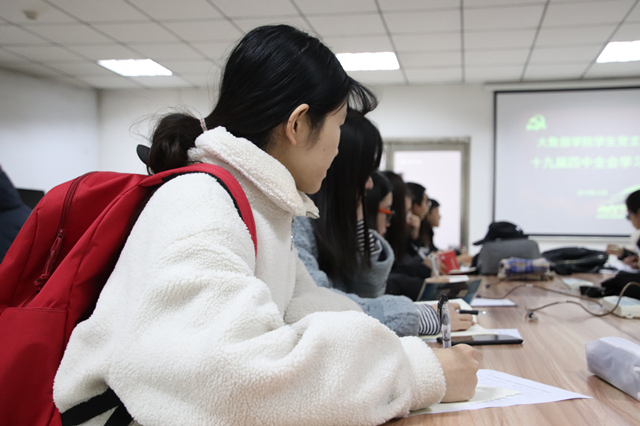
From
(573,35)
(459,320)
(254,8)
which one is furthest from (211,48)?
(459,320)

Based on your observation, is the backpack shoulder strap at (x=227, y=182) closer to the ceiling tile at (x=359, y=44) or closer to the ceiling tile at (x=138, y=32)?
the ceiling tile at (x=359, y=44)

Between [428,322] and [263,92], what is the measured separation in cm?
69

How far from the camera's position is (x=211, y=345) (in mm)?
465

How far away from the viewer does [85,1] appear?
3512 millimetres

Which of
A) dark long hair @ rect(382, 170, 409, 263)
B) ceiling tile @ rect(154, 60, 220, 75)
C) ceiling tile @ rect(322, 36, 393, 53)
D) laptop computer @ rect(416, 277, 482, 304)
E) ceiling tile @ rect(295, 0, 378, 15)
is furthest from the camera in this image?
ceiling tile @ rect(154, 60, 220, 75)

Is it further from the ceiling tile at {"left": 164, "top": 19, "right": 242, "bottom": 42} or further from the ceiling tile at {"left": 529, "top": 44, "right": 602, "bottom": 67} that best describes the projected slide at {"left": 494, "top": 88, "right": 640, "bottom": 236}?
the ceiling tile at {"left": 164, "top": 19, "right": 242, "bottom": 42}

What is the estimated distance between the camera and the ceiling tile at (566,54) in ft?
14.1

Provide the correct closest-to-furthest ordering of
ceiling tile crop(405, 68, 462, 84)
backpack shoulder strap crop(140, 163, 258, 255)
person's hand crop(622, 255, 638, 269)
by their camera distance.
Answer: backpack shoulder strap crop(140, 163, 258, 255) → person's hand crop(622, 255, 638, 269) → ceiling tile crop(405, 68, 462, 84)

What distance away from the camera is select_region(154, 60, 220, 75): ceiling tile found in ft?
16.2

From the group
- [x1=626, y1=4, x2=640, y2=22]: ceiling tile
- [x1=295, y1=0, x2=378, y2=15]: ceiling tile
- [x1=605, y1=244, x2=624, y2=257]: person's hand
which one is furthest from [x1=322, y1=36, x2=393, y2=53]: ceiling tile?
[x1=605, y1=244, x2=624, y2=257]: person's hand

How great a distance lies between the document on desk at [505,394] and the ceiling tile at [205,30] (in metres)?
3.66

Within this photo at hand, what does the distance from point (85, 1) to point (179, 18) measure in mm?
667

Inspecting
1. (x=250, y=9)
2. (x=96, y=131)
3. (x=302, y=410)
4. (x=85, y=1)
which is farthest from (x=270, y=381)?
(x=96, y=131)

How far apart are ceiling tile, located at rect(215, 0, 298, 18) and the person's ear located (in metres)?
3.04
